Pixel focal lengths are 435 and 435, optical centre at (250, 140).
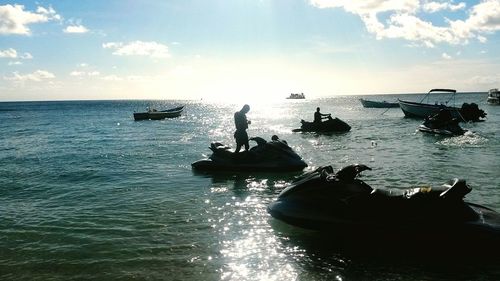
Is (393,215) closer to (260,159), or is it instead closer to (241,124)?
(260,159)

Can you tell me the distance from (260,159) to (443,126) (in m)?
18.9

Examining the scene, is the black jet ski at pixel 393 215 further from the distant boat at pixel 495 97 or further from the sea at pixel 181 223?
the distant boat at pixel 495 97

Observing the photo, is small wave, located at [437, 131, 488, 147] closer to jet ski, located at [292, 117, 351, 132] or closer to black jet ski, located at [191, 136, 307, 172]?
jet ski, located at [292, 117, 351, 132]

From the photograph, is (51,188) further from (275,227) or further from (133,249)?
(275,227)

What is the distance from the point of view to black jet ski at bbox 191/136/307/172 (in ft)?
53.0

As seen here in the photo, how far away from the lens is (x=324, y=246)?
8.40 m

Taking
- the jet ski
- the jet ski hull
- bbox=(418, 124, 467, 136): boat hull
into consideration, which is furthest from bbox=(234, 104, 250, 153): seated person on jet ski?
bbox=(418, 124, 467, 136): boat hull

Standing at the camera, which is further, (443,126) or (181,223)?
(443,126)

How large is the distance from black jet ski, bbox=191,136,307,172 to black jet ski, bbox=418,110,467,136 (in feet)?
56.1

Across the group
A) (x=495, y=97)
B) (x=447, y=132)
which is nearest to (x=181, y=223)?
(x=447, y=132)

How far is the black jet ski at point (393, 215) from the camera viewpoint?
7.96 metres

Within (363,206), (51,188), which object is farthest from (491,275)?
(51,188)

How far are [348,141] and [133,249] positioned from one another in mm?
22030

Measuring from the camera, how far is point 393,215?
27.3 feet
